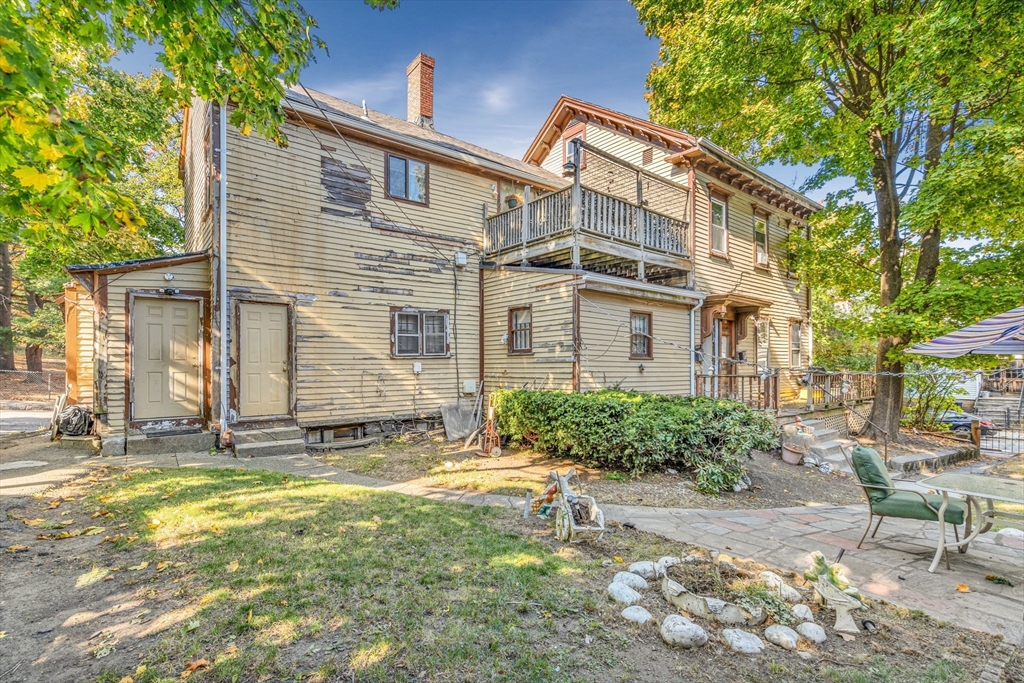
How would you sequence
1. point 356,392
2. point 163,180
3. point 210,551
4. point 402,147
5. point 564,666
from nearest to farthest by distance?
point 564,666, point 210,551, point 356,392, point 402,147, point 163,180

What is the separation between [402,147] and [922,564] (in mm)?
11249

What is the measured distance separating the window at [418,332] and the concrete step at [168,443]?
3953mm

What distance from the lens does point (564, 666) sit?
267 centimetres

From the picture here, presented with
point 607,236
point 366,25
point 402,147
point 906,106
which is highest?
point 366,25

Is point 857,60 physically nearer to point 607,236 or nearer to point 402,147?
point 607,236

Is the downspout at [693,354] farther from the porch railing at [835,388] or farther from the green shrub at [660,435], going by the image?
the green shrub at [660,435]

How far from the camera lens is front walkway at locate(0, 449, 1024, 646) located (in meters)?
3.55

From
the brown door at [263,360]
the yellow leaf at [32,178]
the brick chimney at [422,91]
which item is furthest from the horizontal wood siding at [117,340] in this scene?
the brick chimney at [422,91]

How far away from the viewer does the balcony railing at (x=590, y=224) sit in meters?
10.2

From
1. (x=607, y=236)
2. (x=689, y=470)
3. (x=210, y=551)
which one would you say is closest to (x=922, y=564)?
(x=689, y=470)

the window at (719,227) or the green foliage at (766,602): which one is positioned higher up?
the window at (719,227)

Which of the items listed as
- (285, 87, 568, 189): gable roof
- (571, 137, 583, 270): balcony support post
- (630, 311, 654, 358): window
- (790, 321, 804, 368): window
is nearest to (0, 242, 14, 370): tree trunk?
(285, 87, 568, 189): gable roof

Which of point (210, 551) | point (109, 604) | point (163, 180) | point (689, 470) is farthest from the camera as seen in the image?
point (163, 180)

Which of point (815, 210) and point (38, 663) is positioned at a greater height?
point (815, 210)
